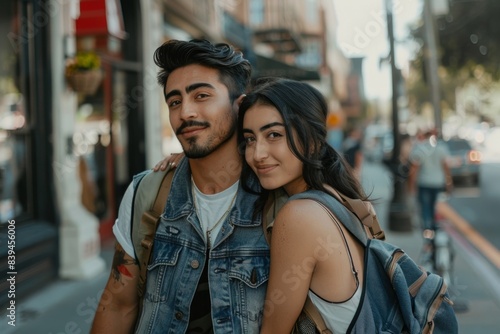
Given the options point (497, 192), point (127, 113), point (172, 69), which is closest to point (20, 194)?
point (127, 113)

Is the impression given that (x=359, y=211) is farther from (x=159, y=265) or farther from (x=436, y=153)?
(x=436, y=153)

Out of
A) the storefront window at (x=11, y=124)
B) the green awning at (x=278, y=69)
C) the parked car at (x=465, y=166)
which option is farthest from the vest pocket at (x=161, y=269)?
the parked car at (x=465, y=166)

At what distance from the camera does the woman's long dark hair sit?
189cm

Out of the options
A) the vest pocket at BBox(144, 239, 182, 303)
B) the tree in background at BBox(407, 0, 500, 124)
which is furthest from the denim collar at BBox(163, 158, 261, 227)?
the tree in background at BBox(407, 0, 500, 124)

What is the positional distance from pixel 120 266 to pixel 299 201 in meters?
0.74

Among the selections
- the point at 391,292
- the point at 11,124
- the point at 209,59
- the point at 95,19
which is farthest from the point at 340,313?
the point at 95,19

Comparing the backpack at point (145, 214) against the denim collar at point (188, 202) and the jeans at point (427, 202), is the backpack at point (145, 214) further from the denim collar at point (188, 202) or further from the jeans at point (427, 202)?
the jeans at point (427, 202)

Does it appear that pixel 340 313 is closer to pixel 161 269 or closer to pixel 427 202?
pixel 161 269

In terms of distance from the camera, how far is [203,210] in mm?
2119

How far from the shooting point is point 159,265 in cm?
204

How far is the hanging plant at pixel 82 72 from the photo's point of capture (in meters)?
6.99

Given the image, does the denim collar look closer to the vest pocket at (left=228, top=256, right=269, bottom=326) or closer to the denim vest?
the denim vest

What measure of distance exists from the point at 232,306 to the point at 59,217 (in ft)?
18.2

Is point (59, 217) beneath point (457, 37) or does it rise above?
beneath
